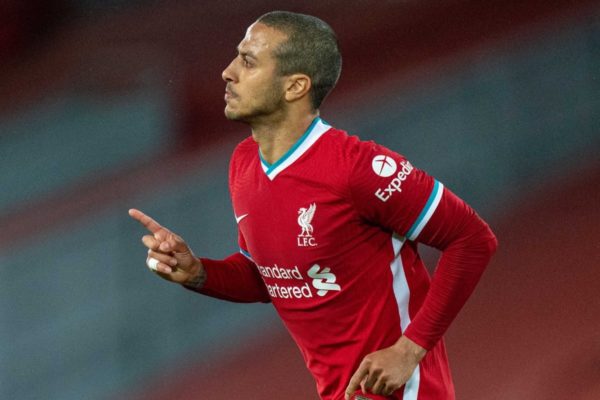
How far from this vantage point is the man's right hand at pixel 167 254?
205 centimetres

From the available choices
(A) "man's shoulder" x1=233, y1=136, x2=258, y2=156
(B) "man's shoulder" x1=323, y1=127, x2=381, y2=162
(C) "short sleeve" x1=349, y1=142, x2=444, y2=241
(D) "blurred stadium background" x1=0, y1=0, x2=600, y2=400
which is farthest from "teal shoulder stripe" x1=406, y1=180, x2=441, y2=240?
(D) "blurred stadium background" x1=0, y1=0, x2=600, y2=400

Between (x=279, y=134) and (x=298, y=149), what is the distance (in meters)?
0.06

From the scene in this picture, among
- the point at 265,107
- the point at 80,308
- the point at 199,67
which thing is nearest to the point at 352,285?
the point at 265,107

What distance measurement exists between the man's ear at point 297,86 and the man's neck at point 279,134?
0.14 feet

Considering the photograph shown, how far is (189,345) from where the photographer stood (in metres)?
3.81

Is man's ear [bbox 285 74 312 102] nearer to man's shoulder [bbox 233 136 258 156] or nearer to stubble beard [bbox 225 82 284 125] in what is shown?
stubble beard [bbox 225 82 284 125]

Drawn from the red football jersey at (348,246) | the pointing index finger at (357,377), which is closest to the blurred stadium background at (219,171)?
the red football jersey at (348,246)

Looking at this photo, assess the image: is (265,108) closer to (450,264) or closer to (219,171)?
(450,264)

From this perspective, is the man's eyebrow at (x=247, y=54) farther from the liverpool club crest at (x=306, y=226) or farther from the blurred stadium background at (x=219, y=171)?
the blurred stadium background at (x=219, y=171)

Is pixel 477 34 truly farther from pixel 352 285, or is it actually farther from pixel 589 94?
pixel 352 285

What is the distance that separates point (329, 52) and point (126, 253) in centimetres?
200

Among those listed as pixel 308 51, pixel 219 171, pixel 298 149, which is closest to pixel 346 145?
pixel 298 149

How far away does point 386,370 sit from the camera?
1.91 meters

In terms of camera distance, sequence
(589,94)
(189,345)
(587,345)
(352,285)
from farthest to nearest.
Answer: (589,94) → (189,345) → (587,345) → (352,285)
